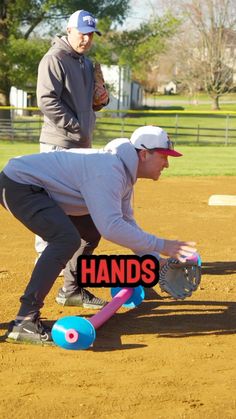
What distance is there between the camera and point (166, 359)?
14.8 ft

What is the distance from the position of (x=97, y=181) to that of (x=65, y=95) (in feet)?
6.42

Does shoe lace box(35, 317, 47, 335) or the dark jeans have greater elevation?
the dark jeans

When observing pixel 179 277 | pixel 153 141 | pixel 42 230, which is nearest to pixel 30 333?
pixel 42 230

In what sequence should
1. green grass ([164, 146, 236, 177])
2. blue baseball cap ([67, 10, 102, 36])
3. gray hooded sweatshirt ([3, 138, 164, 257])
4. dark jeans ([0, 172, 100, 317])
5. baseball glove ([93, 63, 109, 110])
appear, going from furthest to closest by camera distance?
green grass ([164, 146, 236, 177]), baseball glove ([93, 63, 109, 110]), blue baseball cap ([67, 10, 102, 36]), dark jeans ([0, 172, 100, 317]), gray hooded sweatshirt ([3, 138, 164, 257])

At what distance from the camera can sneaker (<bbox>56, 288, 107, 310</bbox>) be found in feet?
18.6

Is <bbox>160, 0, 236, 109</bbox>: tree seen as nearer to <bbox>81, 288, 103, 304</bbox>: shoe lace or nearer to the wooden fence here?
the wooden fence

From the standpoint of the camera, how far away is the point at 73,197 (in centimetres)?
472

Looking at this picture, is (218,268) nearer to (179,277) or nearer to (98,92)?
(98,92)

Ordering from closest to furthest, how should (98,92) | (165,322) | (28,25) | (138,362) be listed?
1. (138,362)
2. (165,322)
3. (98,92)
4. (28,25)

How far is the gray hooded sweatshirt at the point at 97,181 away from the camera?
443cm

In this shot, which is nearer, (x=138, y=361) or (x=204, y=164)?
(x=138, y=361)

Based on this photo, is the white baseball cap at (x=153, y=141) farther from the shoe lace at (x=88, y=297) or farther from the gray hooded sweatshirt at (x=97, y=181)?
the shoe lace at (x=88, y=297)

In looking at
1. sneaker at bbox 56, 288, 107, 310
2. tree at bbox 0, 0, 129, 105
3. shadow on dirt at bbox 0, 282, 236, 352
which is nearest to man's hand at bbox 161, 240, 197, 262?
shadow on dirt at bbox 0, 282, 236, 352
